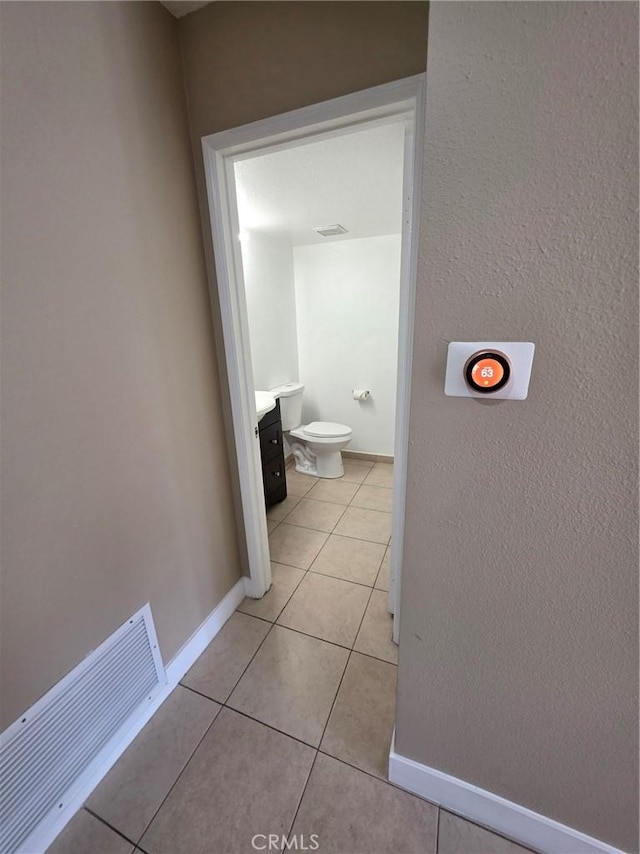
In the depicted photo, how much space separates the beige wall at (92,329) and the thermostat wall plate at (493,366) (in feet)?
3.08

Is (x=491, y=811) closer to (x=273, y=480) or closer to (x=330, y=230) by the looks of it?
(x=273, y=480)

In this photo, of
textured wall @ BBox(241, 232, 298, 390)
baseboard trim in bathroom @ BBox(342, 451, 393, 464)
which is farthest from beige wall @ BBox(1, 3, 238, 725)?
baseboard trim in bathroom @ BBox(342, 451, 393, 464)

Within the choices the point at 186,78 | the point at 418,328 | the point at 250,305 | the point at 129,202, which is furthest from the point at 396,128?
the point at 250,305

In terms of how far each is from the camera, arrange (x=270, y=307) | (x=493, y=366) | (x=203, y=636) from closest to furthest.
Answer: (x=493, y=366)
(x=203, y=636)
(x=270, y=307)

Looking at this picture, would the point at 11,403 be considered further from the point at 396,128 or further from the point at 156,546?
the point at 396,128

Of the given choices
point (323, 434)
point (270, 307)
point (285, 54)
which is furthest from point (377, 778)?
point (270, 307)

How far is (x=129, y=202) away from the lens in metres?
1.01

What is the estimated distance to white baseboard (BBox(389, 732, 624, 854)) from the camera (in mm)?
855

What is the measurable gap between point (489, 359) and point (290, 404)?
2413 mm

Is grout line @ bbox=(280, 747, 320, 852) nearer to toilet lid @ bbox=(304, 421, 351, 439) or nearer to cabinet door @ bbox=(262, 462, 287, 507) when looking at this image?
cabinet door @ bbox=(262, 462, 287, 507)

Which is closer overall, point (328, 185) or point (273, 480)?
point (328, 185)

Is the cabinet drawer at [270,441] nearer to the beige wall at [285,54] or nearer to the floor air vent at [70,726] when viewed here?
the floor air vent at [70,726]
